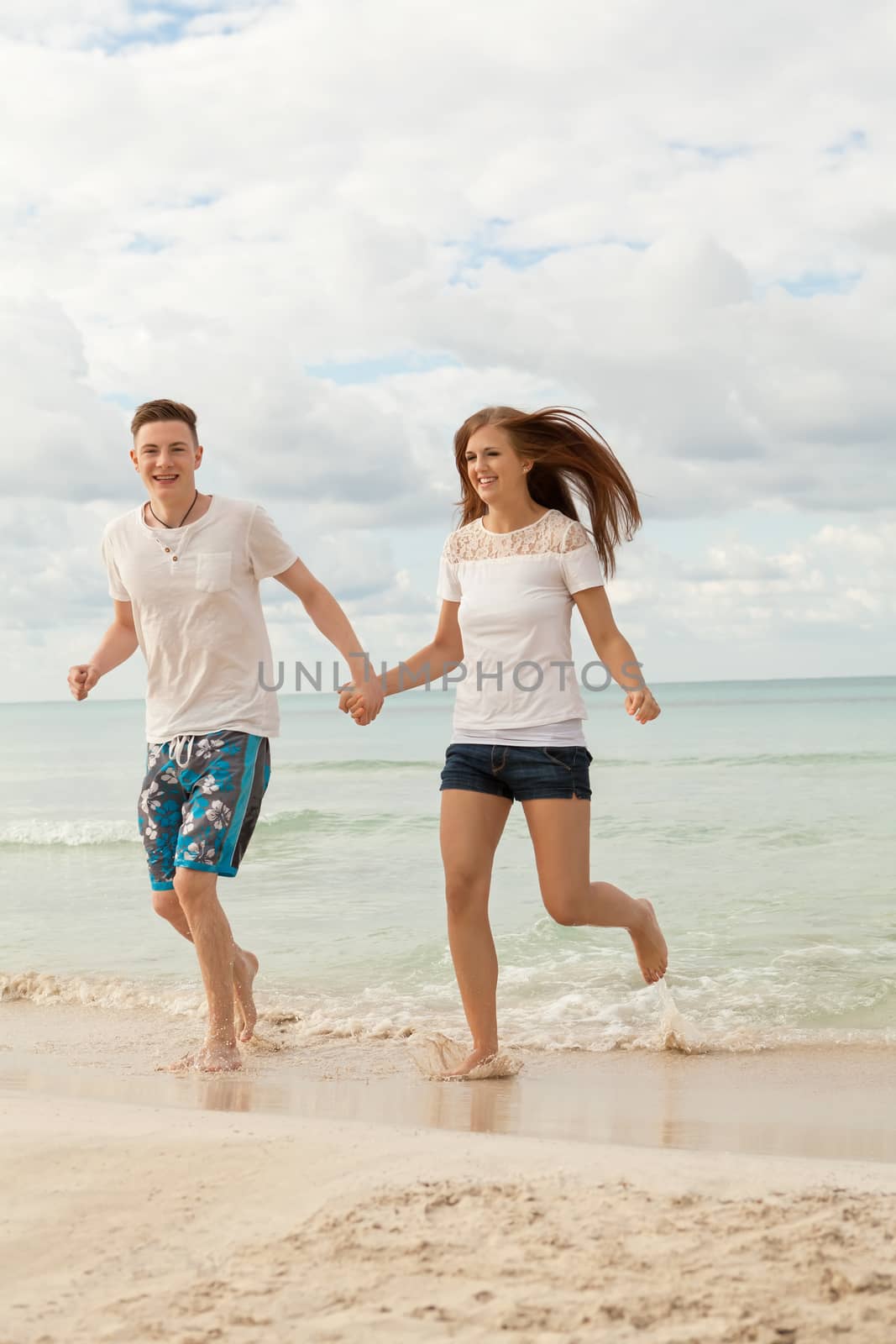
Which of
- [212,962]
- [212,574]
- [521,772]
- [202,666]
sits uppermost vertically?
[212,574]

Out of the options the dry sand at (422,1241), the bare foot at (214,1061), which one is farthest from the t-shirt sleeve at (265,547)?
the dry sand at (422,1241)

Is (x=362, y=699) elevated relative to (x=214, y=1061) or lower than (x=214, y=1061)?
elevated

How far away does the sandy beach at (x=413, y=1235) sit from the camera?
2.05 metres

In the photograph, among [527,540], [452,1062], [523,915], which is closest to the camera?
[527,540]

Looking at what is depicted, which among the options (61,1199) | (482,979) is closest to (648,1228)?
(61,1199)

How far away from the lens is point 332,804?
56.7ft

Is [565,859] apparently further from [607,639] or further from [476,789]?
[607,639]

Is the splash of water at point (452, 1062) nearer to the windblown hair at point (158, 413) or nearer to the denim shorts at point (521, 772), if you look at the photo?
the denim shorts at point (521, 772)

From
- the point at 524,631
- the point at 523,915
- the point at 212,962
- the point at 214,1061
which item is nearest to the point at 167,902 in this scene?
the point at 212,962

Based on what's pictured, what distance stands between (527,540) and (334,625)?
2.56 ft

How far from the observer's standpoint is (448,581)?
457cm

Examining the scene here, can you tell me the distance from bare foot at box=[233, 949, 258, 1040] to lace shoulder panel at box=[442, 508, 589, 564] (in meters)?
1.80

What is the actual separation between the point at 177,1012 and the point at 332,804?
11413 mm

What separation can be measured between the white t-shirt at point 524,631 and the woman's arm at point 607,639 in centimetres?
5
